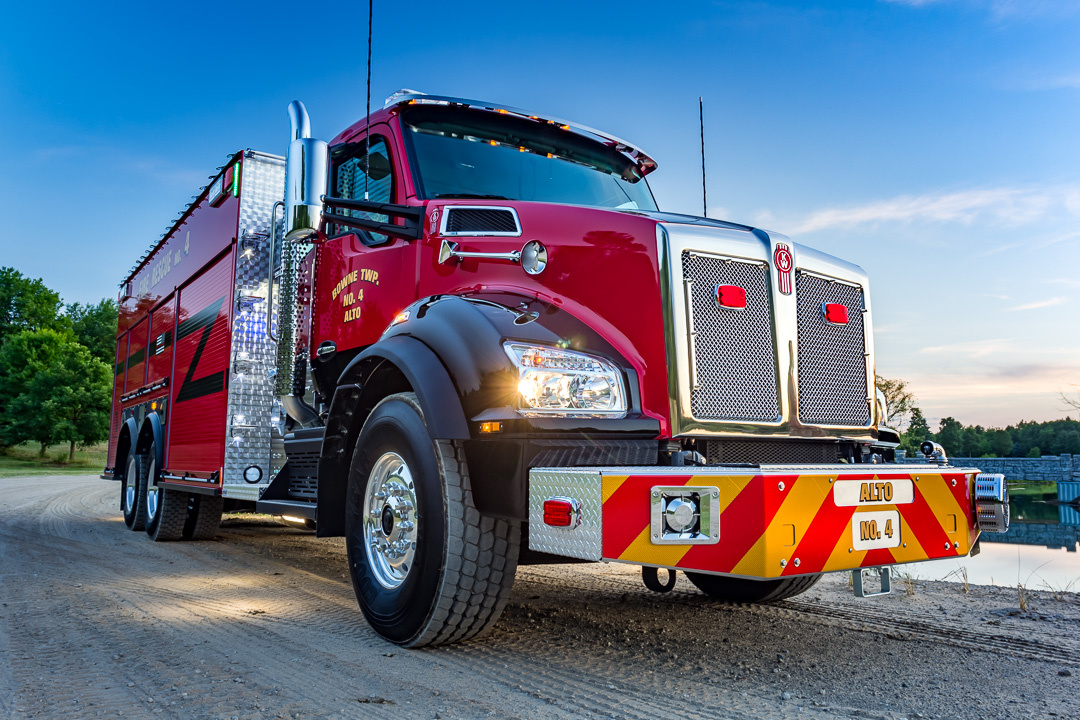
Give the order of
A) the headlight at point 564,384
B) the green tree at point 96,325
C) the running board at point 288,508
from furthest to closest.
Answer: the green tree at point 96,325
the running board at point 288,508
the headlight at point 564,384

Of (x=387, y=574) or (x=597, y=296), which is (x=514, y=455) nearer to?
(x=597, y=296)

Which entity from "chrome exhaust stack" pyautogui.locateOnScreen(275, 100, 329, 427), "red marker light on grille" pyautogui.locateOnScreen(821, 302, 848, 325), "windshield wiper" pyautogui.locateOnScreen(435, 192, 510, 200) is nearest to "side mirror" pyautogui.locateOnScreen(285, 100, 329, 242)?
"chrome exhaust stack" pyautogui.locateOnScreen(275, 100, 329, 427)

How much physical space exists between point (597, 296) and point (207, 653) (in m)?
2.30

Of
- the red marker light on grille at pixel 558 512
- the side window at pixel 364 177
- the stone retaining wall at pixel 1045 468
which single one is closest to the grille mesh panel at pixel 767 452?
the red marker light on grille at pixel 558 512

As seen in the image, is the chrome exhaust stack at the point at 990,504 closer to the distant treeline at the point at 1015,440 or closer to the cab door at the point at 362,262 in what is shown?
the cab door at the point at 362,262

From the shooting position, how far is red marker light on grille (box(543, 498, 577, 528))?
2859 mm

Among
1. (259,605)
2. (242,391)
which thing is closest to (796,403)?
(259,605)

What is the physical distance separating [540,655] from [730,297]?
1.76 metres

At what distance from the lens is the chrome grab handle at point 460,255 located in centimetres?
378

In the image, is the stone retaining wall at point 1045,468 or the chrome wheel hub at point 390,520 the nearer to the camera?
the chrome wheel hub at point 390,520

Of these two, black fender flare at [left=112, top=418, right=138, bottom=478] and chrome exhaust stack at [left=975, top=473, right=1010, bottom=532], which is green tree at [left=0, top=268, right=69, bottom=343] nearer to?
black fender flare at [left=112, top=418, right=138, bottom=478]

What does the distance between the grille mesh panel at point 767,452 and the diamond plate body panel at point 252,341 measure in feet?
13.1

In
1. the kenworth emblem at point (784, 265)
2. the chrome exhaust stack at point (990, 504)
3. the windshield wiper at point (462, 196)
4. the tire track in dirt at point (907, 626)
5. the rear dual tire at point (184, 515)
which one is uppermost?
the windshield wiper at point (462, 196)

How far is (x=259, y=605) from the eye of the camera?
4.56 meters
